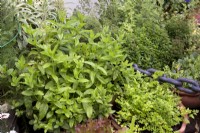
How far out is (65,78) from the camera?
288cm

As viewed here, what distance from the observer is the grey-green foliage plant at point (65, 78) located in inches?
112

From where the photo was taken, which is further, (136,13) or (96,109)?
(136,13)

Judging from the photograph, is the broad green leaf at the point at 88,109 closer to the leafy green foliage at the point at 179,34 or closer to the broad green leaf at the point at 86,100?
the broad green leaf at the point at 86,100

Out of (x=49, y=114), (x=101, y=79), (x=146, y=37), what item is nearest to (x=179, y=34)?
(x=146, y=37)

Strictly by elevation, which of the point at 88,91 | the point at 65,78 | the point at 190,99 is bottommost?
the point at 190,99

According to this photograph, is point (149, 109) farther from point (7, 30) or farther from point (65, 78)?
point (7, 30)

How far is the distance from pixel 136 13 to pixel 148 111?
1.42m

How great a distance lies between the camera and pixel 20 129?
3229 mm

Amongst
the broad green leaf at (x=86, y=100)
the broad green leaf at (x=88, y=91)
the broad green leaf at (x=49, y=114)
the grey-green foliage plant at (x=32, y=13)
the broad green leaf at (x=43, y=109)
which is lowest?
the broad green leaf at (x=49, y=114)

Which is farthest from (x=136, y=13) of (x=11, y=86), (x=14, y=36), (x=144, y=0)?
(x=11, y=86)

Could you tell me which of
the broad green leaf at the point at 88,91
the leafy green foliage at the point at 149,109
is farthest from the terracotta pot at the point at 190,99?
the broad green leaf at the point at 88,91

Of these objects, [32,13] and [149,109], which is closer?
[149,109]

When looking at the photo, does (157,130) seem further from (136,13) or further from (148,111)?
(136,13)

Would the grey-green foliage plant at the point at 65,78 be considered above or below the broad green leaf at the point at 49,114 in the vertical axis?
above
